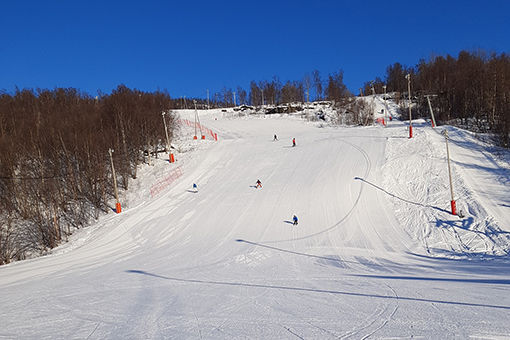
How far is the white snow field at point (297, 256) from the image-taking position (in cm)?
710

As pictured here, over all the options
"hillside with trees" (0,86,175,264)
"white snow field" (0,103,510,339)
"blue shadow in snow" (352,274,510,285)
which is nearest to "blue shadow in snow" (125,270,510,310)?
"white snow field" (0,103,510,339)

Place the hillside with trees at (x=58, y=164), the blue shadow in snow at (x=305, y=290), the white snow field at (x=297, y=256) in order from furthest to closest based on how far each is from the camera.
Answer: the hillside with trees at (x=58, y=164), the white snow field at (x=297, y=256), the blue shadow in snow at (x=305, y=290)

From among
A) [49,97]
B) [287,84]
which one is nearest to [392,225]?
[49,97]

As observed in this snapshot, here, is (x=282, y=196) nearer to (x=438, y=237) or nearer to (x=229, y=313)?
(x=438, y=237)

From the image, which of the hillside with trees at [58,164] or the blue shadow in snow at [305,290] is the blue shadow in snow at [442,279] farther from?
the hillside with trees at [58,164]

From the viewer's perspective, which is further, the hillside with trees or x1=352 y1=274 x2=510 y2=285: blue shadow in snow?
the hillside with trees

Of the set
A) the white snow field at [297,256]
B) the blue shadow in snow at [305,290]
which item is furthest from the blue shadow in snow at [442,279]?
the blue shadow in snow at [305,290]

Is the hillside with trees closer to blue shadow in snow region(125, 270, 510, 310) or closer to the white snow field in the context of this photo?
the white snow field

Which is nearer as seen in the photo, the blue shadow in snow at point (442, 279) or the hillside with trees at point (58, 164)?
the blue shadow in snow at point (442, 279)

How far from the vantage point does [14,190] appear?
93.9 feet

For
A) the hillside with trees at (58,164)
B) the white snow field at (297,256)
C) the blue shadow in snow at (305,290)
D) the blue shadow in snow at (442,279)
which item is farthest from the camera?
the hillside with trees at (58,164)

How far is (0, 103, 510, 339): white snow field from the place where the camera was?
23.3 feet

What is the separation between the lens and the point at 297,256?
49.0 ft

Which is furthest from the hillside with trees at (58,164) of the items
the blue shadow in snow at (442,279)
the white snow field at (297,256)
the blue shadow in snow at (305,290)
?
the blue shadow in snow at (442,279)
